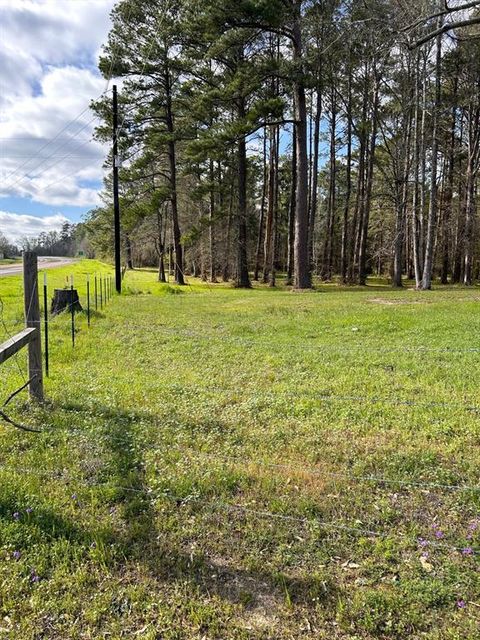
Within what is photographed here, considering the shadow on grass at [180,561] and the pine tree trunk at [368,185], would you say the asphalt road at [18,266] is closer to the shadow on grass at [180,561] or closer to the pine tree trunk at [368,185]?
the pine tree trunk at [368,185]

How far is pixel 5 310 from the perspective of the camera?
10719 mm

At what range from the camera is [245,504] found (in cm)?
248

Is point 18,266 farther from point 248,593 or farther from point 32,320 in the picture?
point 248,593

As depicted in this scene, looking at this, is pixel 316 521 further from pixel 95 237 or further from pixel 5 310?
pixel 95 237

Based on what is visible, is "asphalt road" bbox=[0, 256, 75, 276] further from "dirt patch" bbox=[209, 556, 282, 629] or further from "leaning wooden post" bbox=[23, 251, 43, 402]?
"dirt patch" bbox=[209, 556, 282, 629]

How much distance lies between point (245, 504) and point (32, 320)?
250cm

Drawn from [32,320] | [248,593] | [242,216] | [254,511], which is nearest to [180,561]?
[248,593]

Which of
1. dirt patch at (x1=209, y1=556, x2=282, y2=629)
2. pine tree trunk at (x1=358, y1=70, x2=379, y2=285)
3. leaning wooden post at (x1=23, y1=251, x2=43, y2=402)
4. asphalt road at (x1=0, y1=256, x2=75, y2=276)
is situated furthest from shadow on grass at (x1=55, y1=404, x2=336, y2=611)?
asphalt road at (x1=0, y1=256, x2=75, y2=276)

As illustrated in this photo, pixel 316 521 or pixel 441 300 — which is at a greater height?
pixel 441 300

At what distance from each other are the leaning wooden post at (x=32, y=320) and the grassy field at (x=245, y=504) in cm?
20

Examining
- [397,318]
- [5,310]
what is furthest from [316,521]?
[5,310]

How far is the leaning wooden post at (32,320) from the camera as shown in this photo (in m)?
3.77

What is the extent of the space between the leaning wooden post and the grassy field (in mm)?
204

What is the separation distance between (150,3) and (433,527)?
21950 millimetres
